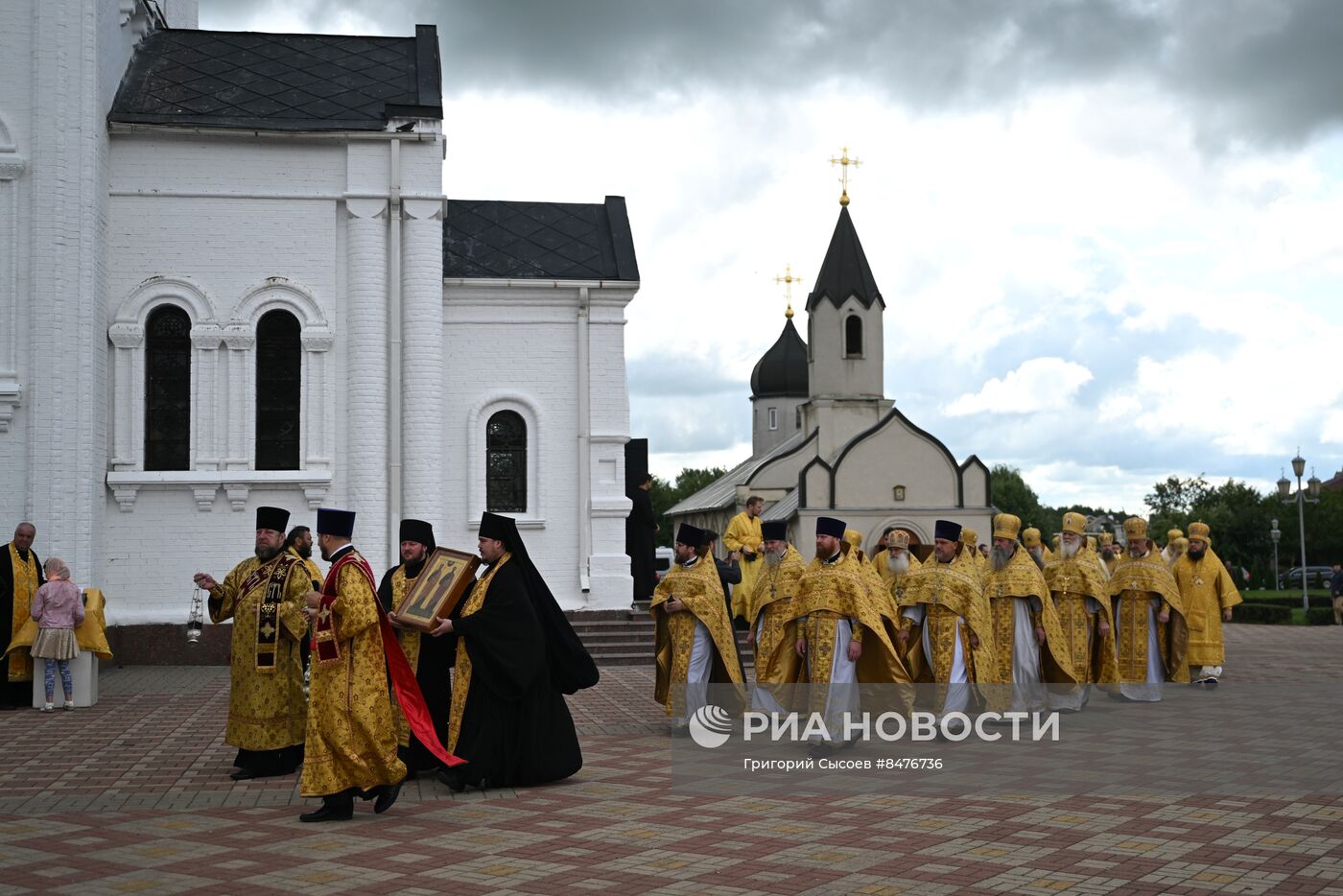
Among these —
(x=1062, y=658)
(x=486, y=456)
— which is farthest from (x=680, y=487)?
(x=1062, y=658)

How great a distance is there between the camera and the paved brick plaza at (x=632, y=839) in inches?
247

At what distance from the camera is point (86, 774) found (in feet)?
31.3

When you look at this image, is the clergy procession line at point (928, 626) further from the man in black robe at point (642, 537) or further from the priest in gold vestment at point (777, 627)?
the man in black robe at point (642, 537)

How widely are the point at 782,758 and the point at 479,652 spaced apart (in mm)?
2456

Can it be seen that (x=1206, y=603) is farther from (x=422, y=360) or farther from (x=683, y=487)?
(x=683, y=487)

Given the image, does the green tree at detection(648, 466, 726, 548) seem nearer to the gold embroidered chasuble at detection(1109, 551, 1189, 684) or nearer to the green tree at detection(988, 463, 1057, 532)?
the green tree at detection(988, 463, 1057, 532)

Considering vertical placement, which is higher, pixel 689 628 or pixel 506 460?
pixel 506 460

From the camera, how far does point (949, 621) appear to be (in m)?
11.3

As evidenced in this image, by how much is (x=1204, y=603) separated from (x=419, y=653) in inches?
402

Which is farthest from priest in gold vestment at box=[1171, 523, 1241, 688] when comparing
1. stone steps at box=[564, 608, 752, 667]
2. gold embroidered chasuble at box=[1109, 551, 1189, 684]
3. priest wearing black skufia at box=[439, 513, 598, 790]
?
priest wearing black skufia at box=[439, 513, 598, 790]

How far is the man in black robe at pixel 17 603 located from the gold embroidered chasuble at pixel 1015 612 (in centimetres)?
927

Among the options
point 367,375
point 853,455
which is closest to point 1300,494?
point 853,455

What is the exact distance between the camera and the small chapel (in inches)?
1815

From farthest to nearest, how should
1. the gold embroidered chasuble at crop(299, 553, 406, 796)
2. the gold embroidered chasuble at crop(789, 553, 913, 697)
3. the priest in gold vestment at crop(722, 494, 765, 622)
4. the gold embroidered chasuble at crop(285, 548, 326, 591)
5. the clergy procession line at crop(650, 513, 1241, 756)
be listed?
the priest in gold vestment at crop(722, 494, 765, 622), the clergy procession line at crop(650, 513, 1241, 756), the gold embroidered chasuble at crop(789, 553, 913, 697), the gold embroidered chasuble at crop(285, 548, 326, 591), the gold embroidered chasuble at crop(299, 553, 406, 796)
